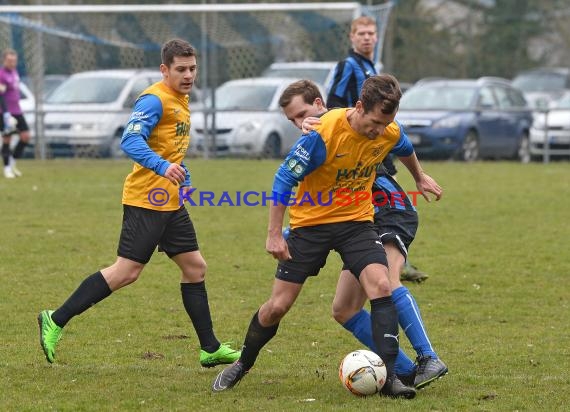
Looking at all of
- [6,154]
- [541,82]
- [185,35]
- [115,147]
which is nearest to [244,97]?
[185,35]

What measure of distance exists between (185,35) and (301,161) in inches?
671

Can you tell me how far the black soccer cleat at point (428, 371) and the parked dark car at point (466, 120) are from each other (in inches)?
602

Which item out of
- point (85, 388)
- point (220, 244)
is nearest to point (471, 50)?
point (220, 244)

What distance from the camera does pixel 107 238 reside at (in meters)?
11.5

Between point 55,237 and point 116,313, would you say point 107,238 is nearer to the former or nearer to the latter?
point 55,237

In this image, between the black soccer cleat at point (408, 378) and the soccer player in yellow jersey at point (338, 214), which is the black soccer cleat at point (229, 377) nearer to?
the soccer player in yellow jersey at point (338, 214)

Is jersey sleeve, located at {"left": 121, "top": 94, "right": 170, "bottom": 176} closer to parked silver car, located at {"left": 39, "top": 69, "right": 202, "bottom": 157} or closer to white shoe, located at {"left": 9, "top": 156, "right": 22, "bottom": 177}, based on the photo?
white shoe, located at {"left": 9, "top": 156, "right": 22, "bottom": 177}

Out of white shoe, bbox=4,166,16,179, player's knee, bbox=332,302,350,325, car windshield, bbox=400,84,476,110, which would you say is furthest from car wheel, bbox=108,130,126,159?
player's knee, bbox=332,302,350,325

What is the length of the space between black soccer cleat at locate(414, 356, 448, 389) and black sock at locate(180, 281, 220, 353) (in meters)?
1.24

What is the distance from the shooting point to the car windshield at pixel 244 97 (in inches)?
823

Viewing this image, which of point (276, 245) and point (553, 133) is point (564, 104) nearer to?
point (553, 133)

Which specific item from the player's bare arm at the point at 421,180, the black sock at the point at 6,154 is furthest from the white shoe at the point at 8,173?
the player's bare arm at the point at 421,180

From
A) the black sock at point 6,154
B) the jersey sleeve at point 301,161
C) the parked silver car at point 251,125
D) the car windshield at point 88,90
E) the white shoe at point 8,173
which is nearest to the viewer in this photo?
the jersey sleeve at point 301,161

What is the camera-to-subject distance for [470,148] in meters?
21.1
